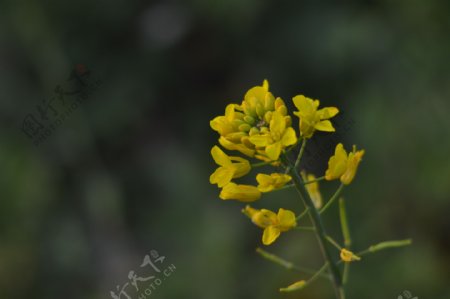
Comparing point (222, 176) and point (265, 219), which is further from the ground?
point (222, 176)

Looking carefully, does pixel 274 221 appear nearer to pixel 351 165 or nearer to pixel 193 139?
pixel 351 165

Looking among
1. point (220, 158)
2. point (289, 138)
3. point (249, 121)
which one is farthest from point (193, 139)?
point (289, 138)

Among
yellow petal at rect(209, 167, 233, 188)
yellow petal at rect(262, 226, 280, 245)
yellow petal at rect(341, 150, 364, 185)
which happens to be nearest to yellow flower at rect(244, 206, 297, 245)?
yellow petal at rect(262, 226, 280, 245)

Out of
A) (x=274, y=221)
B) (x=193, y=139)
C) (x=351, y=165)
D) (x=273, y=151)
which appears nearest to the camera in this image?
(x=273, y=151)

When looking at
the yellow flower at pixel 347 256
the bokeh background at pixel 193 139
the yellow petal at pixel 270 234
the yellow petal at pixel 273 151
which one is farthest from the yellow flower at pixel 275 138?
the bokeh background at pixel 193 139

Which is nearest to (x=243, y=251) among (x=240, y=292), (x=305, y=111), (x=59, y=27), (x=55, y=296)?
(x=240, y=292)
